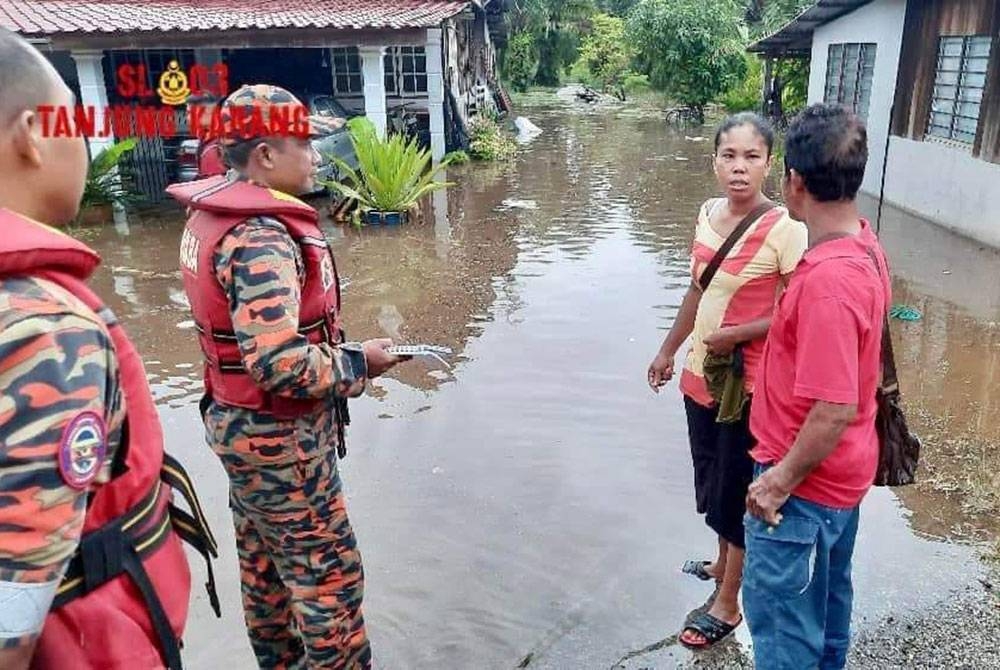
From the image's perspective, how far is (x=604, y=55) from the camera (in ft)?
114

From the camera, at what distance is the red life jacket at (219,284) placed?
2100 millimetres

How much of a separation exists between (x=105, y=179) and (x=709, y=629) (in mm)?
10383

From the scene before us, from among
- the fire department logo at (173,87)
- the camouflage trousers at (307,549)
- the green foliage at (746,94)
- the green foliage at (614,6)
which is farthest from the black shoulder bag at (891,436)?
the green foliage at (614,6)

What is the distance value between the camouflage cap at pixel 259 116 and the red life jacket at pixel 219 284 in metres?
0.14

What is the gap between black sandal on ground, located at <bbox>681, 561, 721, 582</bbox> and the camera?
3.29 metres

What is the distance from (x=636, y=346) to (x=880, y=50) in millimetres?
8224

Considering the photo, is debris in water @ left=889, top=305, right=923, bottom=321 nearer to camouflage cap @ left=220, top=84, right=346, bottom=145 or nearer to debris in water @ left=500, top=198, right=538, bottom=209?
camouflage cap @ left=220, top=84, right=346, bottom=145

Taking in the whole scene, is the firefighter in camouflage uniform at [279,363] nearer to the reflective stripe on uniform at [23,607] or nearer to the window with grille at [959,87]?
the reflective stripe on uniform at [23,607]

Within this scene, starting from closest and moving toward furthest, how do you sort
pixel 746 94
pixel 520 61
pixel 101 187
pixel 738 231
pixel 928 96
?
1. pixel 738 231
2. pixel 928 96
3. pixel 101 187
4. pixel 746 94
5. pixel 520 61

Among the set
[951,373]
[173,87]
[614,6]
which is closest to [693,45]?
[173,87]

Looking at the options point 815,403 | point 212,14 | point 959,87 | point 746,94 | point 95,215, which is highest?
point 212,14

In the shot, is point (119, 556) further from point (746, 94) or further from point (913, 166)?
point (746, 94)

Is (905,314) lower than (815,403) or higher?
lower

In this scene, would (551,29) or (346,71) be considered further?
(551,29)
